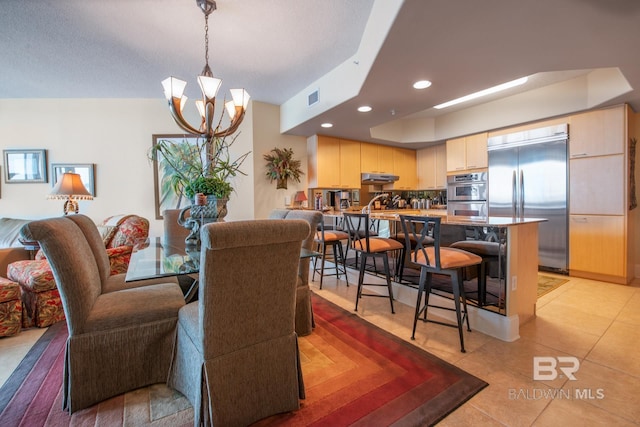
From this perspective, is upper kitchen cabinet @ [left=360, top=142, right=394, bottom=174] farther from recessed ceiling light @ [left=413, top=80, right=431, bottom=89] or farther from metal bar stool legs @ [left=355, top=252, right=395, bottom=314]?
metal bar stool legs @ [left=355, top=252, right=395, bottom=314]

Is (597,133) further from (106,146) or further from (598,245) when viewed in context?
(106,146)

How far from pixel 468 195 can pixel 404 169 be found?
1483mm

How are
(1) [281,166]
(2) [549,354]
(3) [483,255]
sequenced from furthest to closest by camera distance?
(1) [281,166]
(3) [483,255]
(2) [549,354]

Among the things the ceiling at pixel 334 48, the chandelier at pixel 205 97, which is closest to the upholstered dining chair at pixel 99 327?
the chandelier at pixel 205 97

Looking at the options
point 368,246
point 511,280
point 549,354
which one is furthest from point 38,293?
point 549,354

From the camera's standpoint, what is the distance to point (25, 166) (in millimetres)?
3918

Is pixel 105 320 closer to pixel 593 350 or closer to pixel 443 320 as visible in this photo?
pixel 443 320

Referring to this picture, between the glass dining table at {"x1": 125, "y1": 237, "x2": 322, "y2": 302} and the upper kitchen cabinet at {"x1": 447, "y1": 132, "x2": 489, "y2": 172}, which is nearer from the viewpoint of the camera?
the glass dining table at {"x1": 125, "y1": 237, "x2": 322, "y2": 302}

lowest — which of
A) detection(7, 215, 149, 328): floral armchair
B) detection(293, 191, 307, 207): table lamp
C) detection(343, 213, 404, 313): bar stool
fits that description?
detection(7, 215, 149, 328): floral armchair

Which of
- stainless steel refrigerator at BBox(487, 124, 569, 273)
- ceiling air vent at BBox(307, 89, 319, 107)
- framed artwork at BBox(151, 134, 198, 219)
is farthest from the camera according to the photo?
framed artwork at BBox(151, 134, 198, 219)

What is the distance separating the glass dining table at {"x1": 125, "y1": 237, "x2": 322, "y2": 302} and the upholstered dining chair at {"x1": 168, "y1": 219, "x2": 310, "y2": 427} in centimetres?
30

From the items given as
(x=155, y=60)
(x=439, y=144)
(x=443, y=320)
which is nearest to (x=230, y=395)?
(x=443, y=320)

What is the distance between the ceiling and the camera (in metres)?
1.84

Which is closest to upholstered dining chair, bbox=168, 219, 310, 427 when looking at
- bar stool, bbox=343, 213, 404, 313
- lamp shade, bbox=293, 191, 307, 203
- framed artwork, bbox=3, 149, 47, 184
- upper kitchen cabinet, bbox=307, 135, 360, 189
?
bar stool, bbox=343, 213, 404, 313
